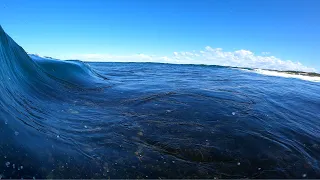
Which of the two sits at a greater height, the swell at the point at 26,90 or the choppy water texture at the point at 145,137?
the swell at the point at 26,90

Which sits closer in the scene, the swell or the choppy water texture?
the choppy water texture

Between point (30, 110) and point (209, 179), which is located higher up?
point (30, 110)

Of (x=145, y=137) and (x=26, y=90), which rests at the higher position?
(x=26, y=90)

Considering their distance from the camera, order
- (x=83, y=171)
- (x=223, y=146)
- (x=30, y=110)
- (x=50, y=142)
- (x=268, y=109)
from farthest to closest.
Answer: (x=268, y=109), (x=30, y=110), (x=223, y=146), (x=50, y=142), (x=83, y=171)

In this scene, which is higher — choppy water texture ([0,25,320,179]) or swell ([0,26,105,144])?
swell ([0,26,105,144])

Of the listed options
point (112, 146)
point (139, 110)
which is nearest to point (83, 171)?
point (112, 146)

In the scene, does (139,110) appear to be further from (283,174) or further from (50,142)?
(283,174)

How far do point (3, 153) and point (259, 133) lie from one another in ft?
18.4

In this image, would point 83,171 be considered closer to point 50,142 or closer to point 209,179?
point 50,142

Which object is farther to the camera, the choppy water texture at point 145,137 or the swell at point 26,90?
the swell at point 26,90

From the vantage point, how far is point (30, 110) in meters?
6.22

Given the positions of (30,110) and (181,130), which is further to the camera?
(30,110)

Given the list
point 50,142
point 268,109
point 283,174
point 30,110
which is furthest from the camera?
point 268,109

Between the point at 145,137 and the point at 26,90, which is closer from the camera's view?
the point at 145,137
